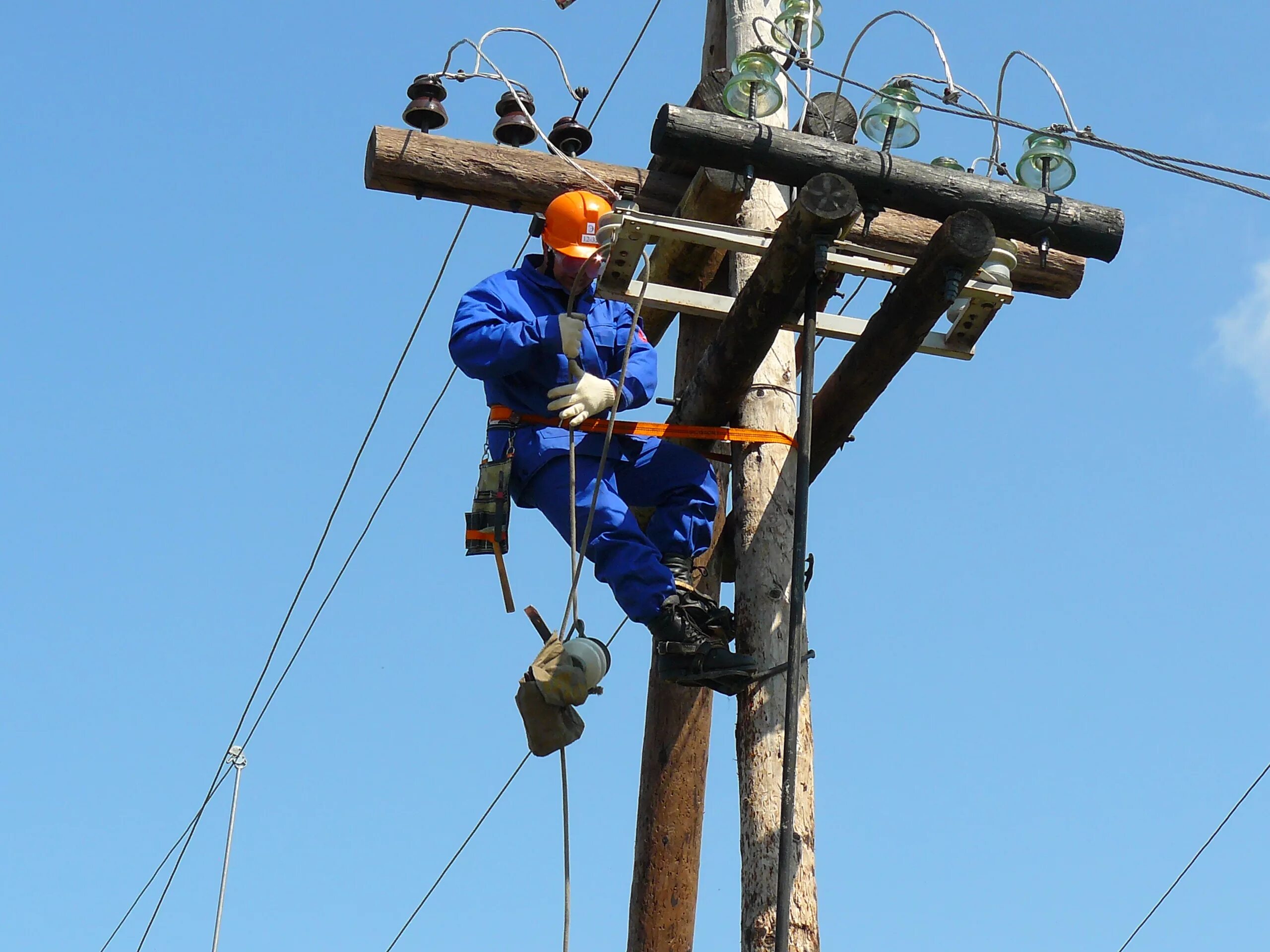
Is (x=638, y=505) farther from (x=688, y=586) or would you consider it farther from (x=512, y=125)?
(x=512, y=125)

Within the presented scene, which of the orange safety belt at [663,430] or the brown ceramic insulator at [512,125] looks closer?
the orange safety belt at [663,430]

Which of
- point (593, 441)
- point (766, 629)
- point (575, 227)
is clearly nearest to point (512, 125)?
point (575, 227)

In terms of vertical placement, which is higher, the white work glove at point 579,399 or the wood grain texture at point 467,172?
the wood grain texture at point 467,172

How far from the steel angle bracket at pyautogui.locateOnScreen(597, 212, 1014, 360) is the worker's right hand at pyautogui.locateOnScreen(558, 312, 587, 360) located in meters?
0.14

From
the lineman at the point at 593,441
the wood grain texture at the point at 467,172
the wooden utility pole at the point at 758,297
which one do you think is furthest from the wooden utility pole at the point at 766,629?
the wood grain texture at the point at 467,172

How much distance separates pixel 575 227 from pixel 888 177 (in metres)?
1.03

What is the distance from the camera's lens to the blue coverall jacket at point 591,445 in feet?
17.3

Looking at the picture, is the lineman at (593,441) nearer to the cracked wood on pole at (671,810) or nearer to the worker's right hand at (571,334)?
the worker's right hand at (571,334)

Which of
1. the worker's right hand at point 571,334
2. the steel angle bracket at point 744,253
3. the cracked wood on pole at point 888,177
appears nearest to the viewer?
the cracked wood on pole at point 888,177

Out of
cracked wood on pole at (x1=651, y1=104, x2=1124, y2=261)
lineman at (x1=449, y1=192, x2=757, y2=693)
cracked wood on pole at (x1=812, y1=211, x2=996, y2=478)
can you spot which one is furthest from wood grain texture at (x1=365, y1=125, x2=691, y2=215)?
cracked wood on pole at (x1=812, y1=211, x2=996, y2=478)

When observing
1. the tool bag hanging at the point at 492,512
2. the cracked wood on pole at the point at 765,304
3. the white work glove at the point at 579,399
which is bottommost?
the tool bag hanging at the point at 492,512

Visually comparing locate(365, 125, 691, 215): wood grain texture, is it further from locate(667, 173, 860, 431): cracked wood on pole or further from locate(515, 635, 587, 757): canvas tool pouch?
locate(515, 635, 587, 757): canvas tool pouch

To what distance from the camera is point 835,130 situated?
6.26 metres

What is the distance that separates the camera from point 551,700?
201 inches
